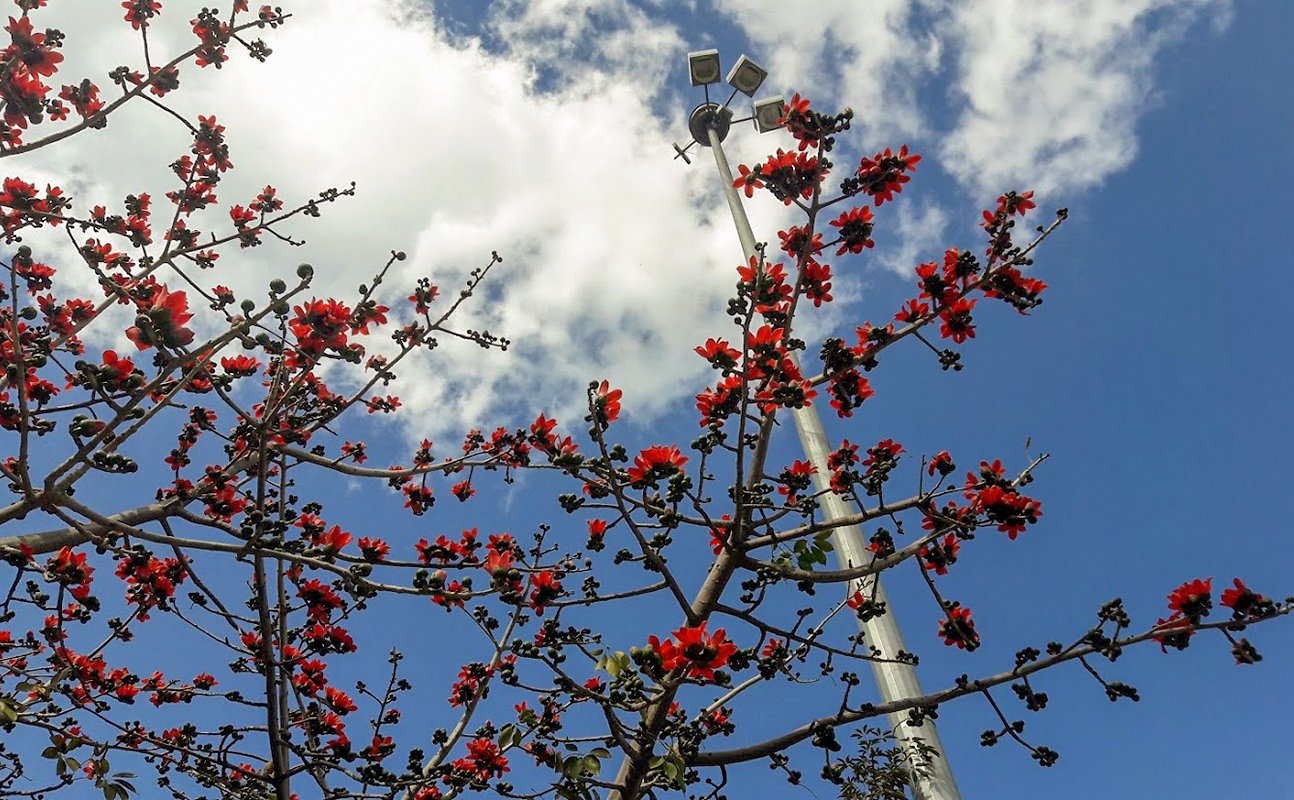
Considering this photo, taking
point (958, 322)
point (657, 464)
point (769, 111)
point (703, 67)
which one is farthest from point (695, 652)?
point (703, 67)

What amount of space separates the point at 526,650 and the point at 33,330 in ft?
10.3

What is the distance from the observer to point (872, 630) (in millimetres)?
3727

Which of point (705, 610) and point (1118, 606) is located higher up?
point (705, 610)

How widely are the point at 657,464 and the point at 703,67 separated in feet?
22.5

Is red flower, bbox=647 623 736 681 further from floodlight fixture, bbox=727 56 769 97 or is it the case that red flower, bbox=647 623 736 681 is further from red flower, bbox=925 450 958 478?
floodlight fixture, bbox=727 56 769 97

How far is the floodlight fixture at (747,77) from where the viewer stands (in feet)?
27.8

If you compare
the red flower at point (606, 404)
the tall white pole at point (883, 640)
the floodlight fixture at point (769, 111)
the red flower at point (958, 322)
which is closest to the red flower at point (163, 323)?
the red flower at point (606, 404)

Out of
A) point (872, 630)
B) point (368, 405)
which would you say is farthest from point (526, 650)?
point (368, 405)

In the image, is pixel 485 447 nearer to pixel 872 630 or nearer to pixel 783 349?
pixel 783 349

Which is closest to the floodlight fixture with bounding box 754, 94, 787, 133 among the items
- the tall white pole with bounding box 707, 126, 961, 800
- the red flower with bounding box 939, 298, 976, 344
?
the tall white pole with bounding box 707, 126, 961, 800

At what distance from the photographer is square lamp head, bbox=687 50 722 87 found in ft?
27.2

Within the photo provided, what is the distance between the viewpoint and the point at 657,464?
9.79 ft

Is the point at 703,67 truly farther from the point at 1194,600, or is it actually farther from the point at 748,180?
the point at 1194,600

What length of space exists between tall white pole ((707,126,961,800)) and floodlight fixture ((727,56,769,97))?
5525 mm
